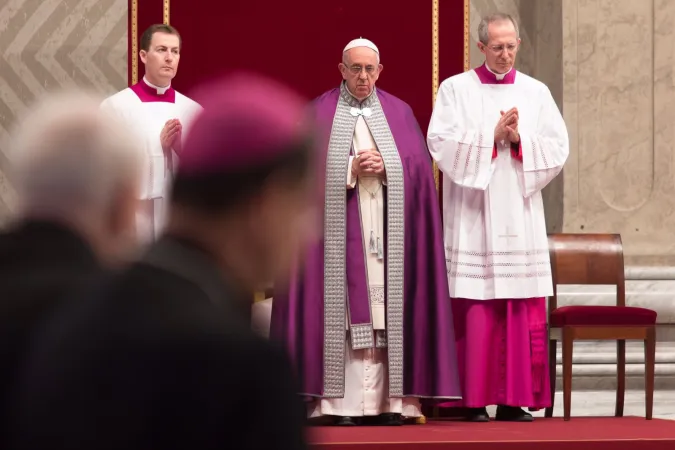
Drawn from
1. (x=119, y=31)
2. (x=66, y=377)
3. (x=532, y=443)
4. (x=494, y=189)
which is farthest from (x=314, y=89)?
(x=66, y=377)

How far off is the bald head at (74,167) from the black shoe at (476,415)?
208 inches

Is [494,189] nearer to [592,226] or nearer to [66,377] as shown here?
[592,226]

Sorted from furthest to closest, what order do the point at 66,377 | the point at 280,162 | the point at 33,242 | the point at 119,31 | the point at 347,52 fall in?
the point at 119,31 < the point at 347,52 < the point at 33,242 < the point at 280,162 < the point at 66,377

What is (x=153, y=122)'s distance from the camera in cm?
704

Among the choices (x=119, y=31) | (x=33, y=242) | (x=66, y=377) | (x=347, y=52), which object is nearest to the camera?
(x=66, y=377)

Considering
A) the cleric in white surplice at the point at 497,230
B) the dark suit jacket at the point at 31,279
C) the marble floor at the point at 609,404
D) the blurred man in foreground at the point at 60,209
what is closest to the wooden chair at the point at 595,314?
the cleric in white surplice at the point at 497,230

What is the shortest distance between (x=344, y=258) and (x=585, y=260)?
158 centimetres

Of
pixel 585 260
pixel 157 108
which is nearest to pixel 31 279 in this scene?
pixel 157 108

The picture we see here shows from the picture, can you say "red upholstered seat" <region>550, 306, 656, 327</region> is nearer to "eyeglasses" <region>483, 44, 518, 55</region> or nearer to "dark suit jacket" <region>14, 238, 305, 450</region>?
"eyeglasses" <region>483, 44, 518, 55</region>

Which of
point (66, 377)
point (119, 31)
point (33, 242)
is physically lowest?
point (66, 377)

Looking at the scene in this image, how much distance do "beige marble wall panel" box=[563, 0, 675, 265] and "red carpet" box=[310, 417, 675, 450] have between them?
2.71 metres

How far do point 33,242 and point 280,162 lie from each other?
0.34 metres

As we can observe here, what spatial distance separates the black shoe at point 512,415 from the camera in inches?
273

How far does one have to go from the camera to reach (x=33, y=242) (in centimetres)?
156
